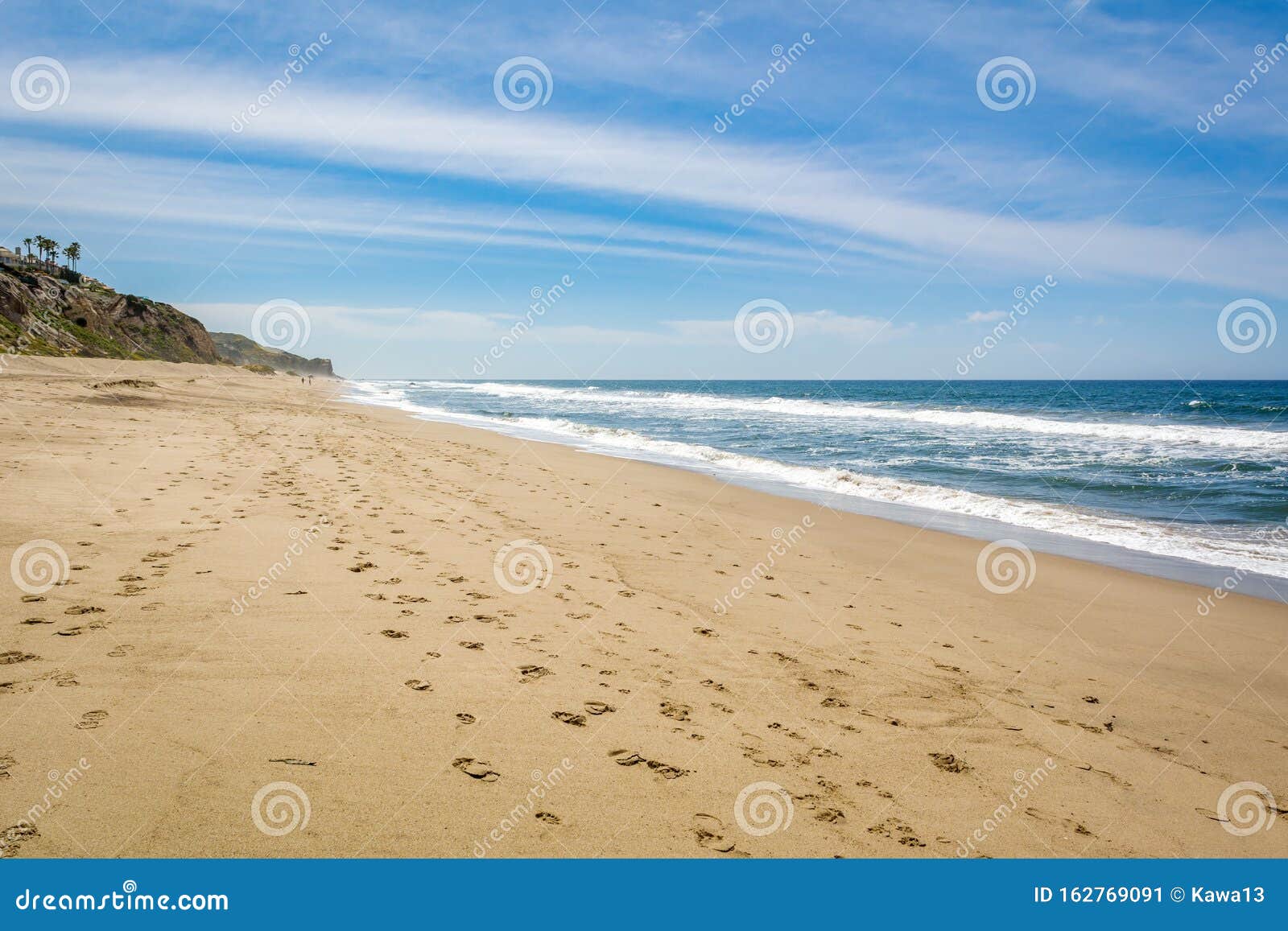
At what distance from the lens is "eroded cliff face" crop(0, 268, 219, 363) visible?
3812cm

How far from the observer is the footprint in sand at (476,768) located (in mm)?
3817

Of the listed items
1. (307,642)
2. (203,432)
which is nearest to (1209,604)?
(307,642)

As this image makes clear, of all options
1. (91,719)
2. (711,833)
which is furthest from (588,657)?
(91,719)

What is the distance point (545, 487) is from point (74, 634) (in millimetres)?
9097

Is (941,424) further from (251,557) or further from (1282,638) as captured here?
(251,557)

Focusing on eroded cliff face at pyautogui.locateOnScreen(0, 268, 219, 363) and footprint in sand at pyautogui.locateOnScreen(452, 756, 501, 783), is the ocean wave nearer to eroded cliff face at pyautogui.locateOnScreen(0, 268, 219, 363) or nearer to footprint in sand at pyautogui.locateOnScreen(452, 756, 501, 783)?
footprint in sand at pyautogui.locateOnScreen(452, 756, 501, 783)

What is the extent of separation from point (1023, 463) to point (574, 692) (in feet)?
63.5

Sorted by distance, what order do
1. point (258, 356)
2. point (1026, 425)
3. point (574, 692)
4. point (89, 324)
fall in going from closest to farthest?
1. point (574, 692)
2. point (1026, 425)
3. point (89, 324)
4. point (258, 356)

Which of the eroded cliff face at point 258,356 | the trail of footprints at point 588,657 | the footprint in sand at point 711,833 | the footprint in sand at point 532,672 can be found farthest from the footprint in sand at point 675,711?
the eroded cliff face at point 258,356

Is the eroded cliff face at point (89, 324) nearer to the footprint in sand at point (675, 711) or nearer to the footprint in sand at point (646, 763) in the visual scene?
the footprint in sand at point (675, 711)

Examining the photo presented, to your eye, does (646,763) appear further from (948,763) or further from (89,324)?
(89,324)

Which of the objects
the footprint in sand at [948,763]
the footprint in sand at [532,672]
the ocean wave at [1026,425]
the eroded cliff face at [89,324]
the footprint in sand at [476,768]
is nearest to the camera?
the footprint in sand at [476,768]

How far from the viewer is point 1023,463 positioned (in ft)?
66.1

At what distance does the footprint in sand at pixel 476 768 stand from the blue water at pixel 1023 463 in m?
10.6
